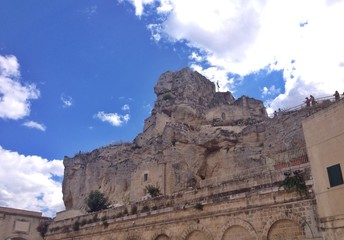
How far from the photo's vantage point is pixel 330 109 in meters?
14.1

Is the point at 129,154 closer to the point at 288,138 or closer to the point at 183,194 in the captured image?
the point at 288,138

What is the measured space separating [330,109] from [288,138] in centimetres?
1818

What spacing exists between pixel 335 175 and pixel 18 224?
1011 inches

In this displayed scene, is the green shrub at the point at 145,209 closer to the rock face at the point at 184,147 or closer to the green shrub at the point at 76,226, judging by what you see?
the rock face at the point at 184,147

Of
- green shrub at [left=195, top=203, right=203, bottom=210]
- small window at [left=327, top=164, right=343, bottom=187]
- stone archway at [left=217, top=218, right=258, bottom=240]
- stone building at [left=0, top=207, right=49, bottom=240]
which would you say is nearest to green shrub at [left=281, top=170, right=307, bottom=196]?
small window at [left=327, top=164, right=343, bottom=187]

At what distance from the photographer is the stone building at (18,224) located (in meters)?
28.3

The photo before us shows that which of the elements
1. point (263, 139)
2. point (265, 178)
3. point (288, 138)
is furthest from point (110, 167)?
point (265, 178)

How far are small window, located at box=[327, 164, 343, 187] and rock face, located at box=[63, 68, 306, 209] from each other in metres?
7.57

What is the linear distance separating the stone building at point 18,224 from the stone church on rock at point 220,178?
2352 mm

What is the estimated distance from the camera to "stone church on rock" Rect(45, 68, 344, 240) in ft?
46.2

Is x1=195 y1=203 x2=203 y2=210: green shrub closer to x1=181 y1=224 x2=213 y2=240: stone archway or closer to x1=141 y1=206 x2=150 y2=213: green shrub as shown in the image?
x1=181 y1=224 x2=213 y2=240: stone archway

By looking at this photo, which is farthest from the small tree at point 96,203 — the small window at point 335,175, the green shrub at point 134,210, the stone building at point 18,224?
the small window at point 335,175

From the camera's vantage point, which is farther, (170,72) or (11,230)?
(170,72)

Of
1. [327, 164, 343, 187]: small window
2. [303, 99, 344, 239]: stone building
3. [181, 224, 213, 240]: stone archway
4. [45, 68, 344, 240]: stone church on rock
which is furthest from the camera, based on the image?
[181, 224, 213, 240]: stone archway
